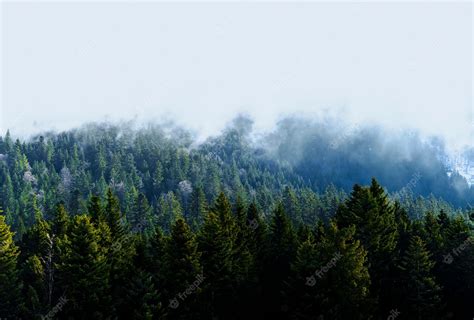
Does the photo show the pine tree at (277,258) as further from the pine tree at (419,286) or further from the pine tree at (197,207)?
the pine tree at (197,207)

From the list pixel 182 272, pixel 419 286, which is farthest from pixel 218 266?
pixel 419 286

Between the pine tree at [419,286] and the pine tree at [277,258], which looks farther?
the pine tree at [277,258]

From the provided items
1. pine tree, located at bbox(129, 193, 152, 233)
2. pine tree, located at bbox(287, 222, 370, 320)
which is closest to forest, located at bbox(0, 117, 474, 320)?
pine tree, located at bbox(287, 222, 370, 320)

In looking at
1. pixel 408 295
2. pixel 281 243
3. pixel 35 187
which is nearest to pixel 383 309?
pixel 408 295

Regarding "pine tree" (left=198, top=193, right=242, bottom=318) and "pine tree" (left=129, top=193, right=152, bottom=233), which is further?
"pine tree" (left=129, top=193, right=152, bottom=233)

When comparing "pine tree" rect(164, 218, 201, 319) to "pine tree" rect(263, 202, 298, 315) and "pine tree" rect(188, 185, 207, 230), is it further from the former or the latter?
"pine tree" rect(188, 185, 207, 230)

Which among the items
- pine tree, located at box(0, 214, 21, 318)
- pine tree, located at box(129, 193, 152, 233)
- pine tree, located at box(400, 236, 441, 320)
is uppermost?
pine tree, located at box(129, 193, 152, 233)

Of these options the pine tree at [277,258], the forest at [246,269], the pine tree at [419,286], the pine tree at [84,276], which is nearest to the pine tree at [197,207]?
the forest at [246,269]

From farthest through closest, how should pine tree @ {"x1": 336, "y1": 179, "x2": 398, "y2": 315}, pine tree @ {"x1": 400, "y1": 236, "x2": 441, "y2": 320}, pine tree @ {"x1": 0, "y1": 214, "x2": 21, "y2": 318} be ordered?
pine tree @ {"x1": 336, "y1": 179, "x2": 398, "y2": 315} < pine tree @ {"x1": 0, "y1": 214, "x2": 21, "y2": 318} < pine tree @ {"x1": 400, "y1": 236, "x2": 441, "y2": 320}

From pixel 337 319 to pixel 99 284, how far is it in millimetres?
25060

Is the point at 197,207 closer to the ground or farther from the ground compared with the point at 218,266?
farther from the ground

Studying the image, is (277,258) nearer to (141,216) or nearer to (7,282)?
(7,282)

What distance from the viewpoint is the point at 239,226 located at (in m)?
61.8

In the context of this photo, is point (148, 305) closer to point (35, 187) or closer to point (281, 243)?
point (281, 243)
